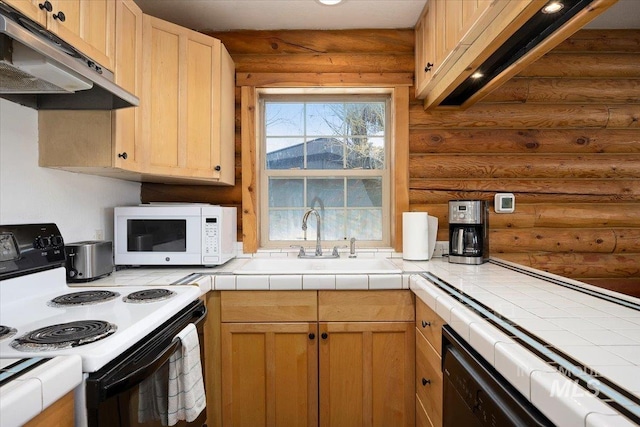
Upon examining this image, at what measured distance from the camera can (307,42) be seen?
242cm

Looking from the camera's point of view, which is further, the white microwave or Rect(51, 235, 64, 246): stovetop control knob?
the white microwave

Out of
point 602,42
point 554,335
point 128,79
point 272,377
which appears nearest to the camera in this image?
point 554,335

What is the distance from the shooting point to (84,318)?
113 centimetres

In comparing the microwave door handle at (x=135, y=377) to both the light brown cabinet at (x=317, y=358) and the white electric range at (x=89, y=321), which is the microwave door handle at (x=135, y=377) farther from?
the light brown cabinet at (x=317, y=358)

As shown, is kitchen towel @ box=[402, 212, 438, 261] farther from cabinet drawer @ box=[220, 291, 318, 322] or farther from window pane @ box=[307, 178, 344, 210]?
cabinet drawer @ box=[220, 291, 318, 322]

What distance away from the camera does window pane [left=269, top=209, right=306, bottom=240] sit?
2566 mm

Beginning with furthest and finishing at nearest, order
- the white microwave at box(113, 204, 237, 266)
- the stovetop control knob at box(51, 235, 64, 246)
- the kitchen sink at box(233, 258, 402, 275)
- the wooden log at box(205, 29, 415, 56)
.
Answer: the wooden log at box(205, 29, 415, 56), the kitchen sink at box(233, 258, 402, 275), the white microwave at box(113, 204, 237, 266), the stovetop control knob at box(51, 235, 64, 246)

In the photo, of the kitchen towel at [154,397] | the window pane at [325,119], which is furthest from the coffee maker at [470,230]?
the kitchen towel at [154,397]

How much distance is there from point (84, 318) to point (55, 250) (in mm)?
545

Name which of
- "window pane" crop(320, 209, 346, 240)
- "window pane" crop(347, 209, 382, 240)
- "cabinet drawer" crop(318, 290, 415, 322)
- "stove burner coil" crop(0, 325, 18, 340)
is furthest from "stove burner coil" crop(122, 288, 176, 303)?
"window pane" crop(347, 209, 382, 240)

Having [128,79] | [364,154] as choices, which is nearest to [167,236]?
[128,79]

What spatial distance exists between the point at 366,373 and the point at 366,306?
0.32 meters

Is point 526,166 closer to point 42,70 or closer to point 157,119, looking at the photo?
point 157,119

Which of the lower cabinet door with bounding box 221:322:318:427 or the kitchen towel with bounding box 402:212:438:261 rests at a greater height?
the kitchen towel with bounding box 402:212:438:261
